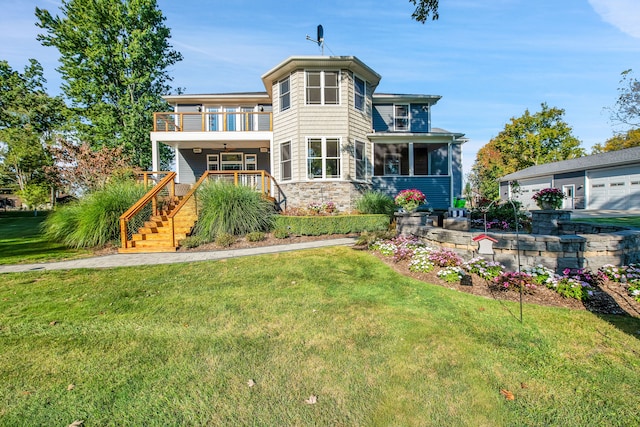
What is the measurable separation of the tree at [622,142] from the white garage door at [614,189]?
14285 mm

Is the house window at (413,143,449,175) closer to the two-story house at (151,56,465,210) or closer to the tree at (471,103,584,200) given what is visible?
the two-story house at (151,56,465,210)

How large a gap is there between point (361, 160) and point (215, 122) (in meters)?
9.07

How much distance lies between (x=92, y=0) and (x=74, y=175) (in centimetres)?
1401

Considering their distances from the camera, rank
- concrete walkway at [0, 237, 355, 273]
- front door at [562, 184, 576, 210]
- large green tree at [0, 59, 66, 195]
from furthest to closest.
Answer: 1. large green tree at [0, 59, 66, 195]
2. front door at [562, 184, 576, 210]
3. concrete walkway at [0, 237, 355, 273]

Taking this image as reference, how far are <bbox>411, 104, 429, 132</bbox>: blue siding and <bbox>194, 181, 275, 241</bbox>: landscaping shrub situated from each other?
11.7 metres

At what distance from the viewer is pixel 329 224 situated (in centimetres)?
965

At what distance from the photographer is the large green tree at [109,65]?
778 inches

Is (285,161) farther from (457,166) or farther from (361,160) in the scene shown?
(457,166)

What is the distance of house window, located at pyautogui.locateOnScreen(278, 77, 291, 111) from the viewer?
43.5 ft

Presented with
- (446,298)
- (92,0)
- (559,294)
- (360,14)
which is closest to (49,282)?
(446,298)

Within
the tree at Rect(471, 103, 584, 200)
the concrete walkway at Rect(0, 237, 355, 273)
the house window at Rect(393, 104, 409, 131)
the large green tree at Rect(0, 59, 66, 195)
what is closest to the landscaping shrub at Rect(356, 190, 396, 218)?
the concrete walkway at Rect(0, 237, 355, 273)

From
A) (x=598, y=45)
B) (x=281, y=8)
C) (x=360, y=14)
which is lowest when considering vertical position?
(x=598, y=45)

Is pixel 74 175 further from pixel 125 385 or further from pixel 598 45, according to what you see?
pixel 598 45

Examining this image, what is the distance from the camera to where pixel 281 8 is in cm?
1200
